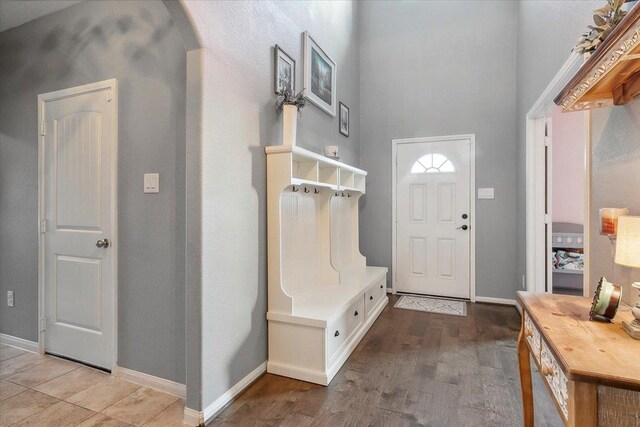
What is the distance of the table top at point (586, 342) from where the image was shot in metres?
0.80

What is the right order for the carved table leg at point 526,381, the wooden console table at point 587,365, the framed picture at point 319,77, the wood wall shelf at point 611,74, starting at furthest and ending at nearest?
1. the framed picture at point 319,77
2. the carved table leg at point 526,381
3. the wood wall shelf at point 611,74
4. the wooden console table at point 587,365

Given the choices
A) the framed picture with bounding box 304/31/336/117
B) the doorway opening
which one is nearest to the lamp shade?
the framed picture with bounding box 304/31/336/117

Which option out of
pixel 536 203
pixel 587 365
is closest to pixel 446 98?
pixel 536 203

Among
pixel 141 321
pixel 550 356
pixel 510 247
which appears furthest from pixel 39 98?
pixel 510 247

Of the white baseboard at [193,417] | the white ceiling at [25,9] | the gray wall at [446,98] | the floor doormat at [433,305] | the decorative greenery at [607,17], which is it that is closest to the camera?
the decorative greenery at [607,17]

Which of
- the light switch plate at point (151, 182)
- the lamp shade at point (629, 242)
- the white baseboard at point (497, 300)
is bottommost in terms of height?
the white baseboard at point (497, 300)

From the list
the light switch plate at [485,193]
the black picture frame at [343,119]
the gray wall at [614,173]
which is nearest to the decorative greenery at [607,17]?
the gray wall at [614,173]

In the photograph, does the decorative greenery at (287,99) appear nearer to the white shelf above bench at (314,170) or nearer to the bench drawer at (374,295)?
the white shelf above bench at (314,170)

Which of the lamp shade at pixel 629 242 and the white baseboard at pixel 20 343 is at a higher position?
the lamp shade at pixel 629 242

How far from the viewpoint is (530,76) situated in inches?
119

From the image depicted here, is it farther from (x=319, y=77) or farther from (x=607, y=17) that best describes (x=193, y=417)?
(x=319, y=77)

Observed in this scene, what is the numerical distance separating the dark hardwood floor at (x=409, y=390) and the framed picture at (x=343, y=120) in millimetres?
2192

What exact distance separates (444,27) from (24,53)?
13.9 feet

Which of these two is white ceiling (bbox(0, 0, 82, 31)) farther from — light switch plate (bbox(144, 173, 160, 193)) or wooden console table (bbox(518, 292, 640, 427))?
wooden console table (bbox(518, 292, 640, 427))
